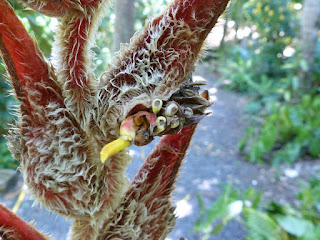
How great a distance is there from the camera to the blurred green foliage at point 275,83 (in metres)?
3.57

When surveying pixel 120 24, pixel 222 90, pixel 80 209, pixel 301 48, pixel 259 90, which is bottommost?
pixel 222 90

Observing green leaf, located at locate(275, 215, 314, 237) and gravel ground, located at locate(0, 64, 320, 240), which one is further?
gravel ground, located at locate(0, 64, 320, 240)

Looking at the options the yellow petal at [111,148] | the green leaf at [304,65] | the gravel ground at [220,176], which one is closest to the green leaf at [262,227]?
the gravel ground at [220,176]

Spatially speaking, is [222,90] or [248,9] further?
[222,90]

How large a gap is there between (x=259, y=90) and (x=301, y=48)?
90 cm

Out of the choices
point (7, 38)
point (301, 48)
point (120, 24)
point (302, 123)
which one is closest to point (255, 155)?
point (302, 123)

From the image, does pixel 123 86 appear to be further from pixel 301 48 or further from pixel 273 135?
pixel 301 48

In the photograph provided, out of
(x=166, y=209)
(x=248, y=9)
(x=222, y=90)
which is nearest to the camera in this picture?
(x=166, y=209)

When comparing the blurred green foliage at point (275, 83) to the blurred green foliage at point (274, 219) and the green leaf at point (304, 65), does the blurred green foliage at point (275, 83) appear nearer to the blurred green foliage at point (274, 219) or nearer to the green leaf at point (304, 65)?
the green leaf at point (304, 65)

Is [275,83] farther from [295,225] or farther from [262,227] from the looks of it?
[262,227]

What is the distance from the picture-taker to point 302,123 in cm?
374

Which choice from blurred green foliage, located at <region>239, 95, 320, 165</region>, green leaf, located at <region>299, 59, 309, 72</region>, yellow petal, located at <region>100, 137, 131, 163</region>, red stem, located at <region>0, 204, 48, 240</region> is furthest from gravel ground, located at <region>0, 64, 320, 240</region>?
yellow petal, located at <region>100, 137, 131, 163</region>

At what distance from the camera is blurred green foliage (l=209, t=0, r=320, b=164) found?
11.7ft

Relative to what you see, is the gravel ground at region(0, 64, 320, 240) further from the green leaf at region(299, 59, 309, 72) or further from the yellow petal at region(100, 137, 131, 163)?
the yellow petal at region(100, 137, 131, 163)
